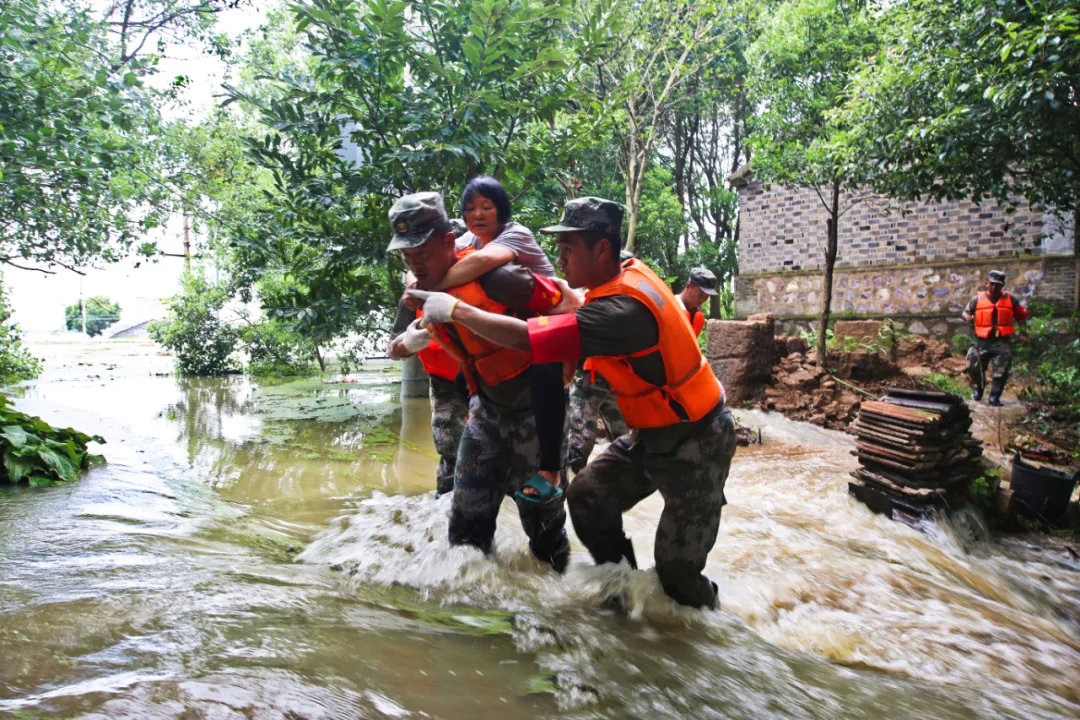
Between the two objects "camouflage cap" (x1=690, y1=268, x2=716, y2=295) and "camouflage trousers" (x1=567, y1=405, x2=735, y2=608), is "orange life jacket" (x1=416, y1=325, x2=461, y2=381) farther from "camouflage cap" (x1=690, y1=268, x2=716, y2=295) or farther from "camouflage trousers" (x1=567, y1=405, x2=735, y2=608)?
"camouflage cap" (x1=690, y1=268, x2=716, y2=295)

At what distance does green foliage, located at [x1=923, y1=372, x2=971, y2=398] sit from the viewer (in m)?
10.4

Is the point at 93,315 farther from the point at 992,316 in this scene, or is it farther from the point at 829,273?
the point at 992,316

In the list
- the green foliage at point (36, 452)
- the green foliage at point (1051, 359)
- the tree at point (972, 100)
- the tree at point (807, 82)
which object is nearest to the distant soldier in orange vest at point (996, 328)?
the green foliage at point (1051, 359)

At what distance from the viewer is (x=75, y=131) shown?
7.01m

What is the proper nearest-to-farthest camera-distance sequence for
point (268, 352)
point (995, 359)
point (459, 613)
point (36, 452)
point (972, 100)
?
1. point (459, 613)
2. point (36, 452)
3. point (972, 100)
4. point (995, 359)
5. point (268, 352)

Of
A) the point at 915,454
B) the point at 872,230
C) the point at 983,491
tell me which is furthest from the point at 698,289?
the point at 872,230

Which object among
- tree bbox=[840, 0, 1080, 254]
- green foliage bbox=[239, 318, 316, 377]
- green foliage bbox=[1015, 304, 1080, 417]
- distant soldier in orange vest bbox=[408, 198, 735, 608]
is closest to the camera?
distant soldier in orange vest bbox=[408, 198, 735, 608]

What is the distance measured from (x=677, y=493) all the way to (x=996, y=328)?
9.35 m

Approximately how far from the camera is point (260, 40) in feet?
50.2

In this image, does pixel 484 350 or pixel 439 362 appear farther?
pixel 439 362

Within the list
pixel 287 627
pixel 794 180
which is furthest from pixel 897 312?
pixel 287 627

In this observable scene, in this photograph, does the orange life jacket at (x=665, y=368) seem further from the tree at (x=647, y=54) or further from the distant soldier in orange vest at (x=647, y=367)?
the tree at (x=647, y=54)

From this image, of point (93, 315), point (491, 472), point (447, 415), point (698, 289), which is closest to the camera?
point (491, 472)

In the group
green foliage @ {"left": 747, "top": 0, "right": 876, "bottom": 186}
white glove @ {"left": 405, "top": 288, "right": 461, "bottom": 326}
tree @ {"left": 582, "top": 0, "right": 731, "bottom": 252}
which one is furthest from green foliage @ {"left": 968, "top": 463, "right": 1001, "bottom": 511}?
tree @ {"left": 582, "top": 0, "right": 731, "bottom": 252}
